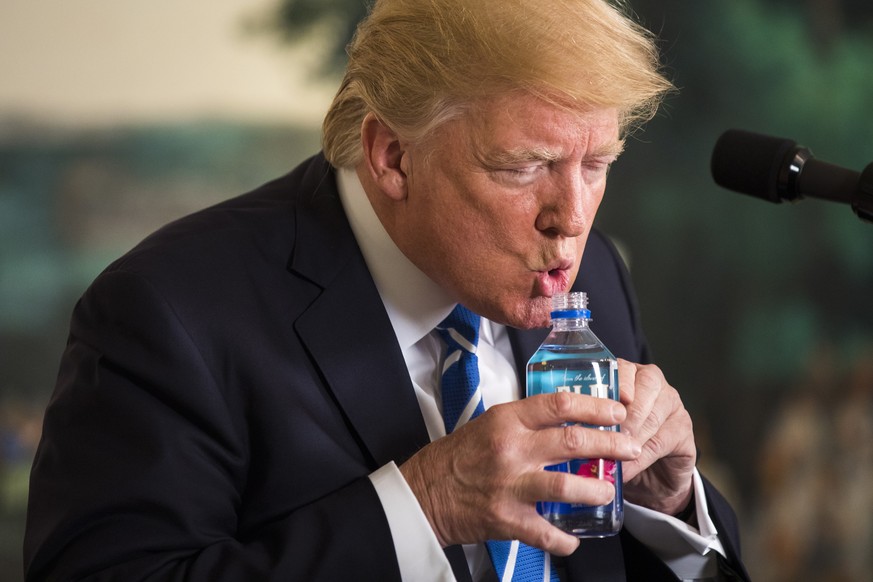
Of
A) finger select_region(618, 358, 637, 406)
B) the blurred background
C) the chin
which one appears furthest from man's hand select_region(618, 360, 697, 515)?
the blurred background

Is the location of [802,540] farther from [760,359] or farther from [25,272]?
[25,272]

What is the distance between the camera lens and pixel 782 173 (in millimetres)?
1293

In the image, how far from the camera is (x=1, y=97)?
98.8 inches

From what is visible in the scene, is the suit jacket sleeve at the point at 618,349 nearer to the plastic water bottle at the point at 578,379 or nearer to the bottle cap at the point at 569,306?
the plastic water bottle at the point at 578,379

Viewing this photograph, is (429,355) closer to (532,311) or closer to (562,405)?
(532,311)

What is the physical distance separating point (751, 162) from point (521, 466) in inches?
19.2

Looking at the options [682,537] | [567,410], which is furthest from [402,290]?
[682,537]

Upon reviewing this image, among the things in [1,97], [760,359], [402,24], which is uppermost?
[1,97]

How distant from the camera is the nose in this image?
137 cm

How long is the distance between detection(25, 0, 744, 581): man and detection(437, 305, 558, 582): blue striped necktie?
0.01 metres

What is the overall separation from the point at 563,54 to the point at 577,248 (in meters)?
0.26

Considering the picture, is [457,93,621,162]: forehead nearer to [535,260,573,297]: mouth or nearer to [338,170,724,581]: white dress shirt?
[535,260,573,297]: mouth

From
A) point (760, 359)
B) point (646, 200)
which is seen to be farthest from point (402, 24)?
point (760, 359)

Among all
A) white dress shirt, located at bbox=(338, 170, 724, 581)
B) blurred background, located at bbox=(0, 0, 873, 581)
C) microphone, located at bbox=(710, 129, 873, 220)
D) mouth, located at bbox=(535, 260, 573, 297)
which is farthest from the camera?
blurred background, located at bbox=(0, 0, 873, 581)
